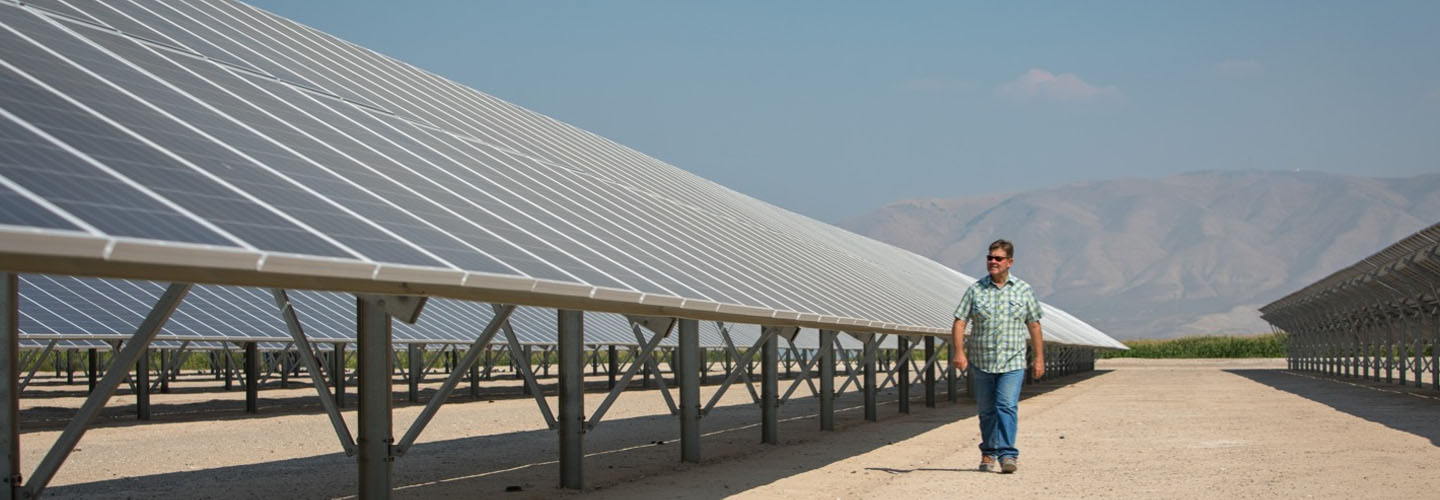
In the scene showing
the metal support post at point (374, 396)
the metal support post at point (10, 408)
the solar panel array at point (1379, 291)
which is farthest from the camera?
the solar panel array at point (1379, 291)

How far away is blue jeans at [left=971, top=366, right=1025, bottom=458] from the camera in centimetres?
1300

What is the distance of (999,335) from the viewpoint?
1308 cm

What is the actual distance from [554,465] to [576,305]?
5568 mm

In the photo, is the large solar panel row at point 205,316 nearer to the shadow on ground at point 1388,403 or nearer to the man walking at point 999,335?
the man walking at point 999,335

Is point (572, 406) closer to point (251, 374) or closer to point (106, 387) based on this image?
point (106, 387)

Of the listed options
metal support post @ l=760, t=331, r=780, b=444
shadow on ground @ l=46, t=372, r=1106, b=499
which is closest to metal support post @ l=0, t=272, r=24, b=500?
shadow on ground @ l=46, t=372, r=1106, b=499

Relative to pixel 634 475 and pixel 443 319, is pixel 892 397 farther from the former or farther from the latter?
pixel 634 475

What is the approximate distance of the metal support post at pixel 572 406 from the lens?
13.3 metres

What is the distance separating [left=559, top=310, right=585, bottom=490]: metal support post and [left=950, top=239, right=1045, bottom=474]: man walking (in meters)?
3.67

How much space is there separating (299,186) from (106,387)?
1.75m

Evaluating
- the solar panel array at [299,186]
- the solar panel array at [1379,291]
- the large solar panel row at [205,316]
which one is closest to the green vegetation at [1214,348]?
the solar panel array at [1379,291]

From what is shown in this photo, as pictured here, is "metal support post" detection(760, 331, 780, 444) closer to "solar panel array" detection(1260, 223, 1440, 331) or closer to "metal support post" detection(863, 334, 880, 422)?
"metal support post" detection(863, 334, 880, 422)

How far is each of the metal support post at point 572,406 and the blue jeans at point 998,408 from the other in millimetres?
3833

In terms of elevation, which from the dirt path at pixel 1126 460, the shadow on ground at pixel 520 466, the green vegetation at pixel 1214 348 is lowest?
the green vegetation at pixel 1214 348
